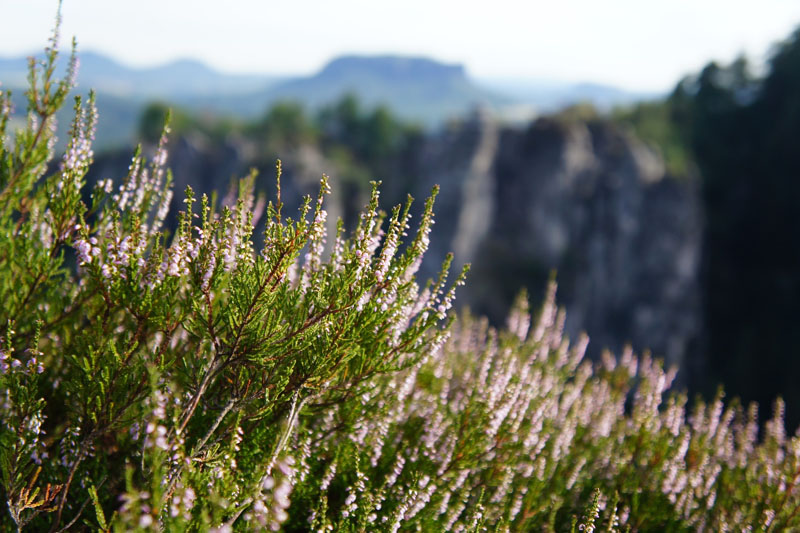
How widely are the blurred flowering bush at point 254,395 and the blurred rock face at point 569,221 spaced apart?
47.4m

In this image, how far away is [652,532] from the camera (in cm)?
530

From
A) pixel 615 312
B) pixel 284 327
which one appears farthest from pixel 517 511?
pixel 615 312

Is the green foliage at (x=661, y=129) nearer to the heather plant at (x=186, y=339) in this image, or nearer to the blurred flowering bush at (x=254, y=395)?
the blurred flowering bush at (x=254, y=395)

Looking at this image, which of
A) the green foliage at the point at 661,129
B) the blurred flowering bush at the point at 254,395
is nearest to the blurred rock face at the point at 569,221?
the green foliage at the point at 661,129

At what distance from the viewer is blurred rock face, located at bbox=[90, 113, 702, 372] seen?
2122 inches

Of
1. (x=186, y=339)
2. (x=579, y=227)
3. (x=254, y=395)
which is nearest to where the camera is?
(x=254, y=395)

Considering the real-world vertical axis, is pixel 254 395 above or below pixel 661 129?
below

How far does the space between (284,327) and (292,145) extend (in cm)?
6696

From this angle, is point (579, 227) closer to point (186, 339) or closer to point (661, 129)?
point (661, 129)

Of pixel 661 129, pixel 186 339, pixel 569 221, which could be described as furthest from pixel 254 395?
pixel 661 129

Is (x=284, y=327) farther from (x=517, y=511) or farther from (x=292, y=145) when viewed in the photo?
(x=292, y=145)

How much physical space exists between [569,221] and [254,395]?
57.7 meters

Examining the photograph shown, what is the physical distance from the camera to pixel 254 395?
328cm

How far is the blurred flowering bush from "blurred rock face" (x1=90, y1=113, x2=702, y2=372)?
47.4m
